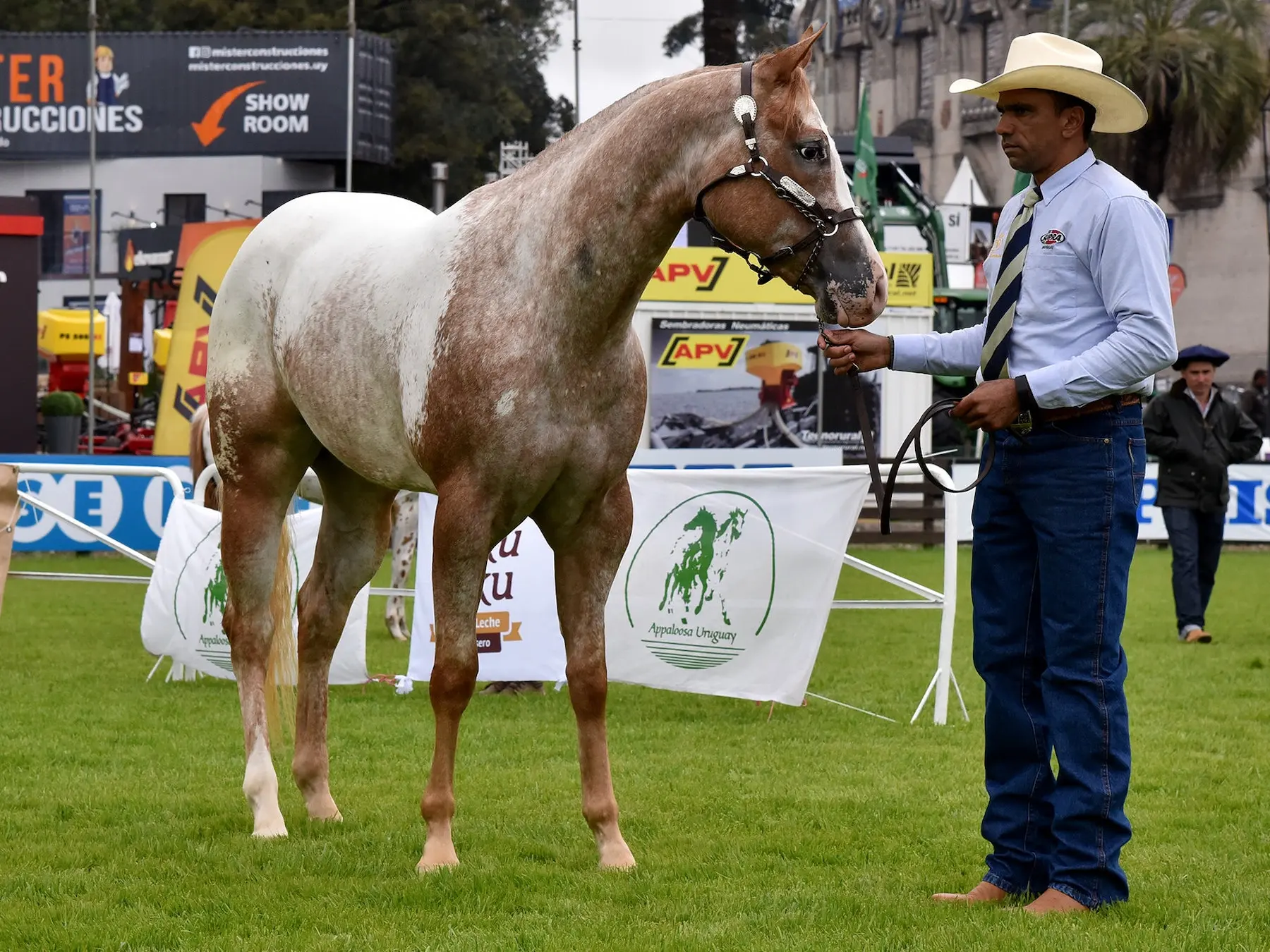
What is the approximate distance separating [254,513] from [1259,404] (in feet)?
99.9

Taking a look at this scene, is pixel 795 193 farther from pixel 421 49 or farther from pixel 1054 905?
pixel 421 49

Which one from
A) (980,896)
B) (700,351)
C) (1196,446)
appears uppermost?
(700,351)

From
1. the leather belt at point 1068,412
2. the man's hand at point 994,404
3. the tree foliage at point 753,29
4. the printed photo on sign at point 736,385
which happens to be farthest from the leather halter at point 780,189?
the tree foliage at point 753,29

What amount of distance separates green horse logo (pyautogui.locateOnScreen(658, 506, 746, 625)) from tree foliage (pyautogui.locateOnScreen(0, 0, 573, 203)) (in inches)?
1438

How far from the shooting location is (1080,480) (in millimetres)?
4375

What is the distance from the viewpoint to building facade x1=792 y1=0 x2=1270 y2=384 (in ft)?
140

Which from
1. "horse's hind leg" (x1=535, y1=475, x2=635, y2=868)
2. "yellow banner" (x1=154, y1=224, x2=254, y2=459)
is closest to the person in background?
"yellow banner" (x1=154, y1=224, x2=254, y2=459)

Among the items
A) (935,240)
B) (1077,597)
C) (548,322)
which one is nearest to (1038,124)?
(1077,597)

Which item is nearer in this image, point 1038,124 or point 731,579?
point 1038,124

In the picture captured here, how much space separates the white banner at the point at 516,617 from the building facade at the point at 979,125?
30.4 meters

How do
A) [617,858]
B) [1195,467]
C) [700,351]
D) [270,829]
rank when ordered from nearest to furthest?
[617,858], [270,829], [1195,467], [700,351]

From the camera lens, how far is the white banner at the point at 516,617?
8.86 meters

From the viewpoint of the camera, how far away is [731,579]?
8406mm

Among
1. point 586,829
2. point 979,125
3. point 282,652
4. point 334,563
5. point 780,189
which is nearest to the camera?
point 780,189
